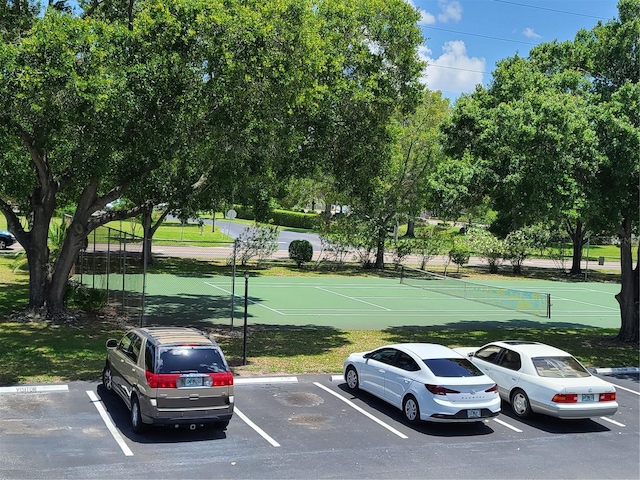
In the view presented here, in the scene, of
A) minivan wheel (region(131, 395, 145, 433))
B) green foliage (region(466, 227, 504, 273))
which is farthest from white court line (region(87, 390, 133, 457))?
green foliage (region(466, 227, 504, 273))

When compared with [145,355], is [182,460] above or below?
below

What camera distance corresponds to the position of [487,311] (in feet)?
91.6

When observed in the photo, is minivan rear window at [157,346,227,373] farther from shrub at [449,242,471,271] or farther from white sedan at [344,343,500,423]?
shrub at [449,242,471,271]

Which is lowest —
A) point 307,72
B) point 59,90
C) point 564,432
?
point 564,432

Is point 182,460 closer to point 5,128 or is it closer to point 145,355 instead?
point 145,355

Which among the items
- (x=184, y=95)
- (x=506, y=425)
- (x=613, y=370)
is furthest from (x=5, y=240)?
(x=506, y=425)

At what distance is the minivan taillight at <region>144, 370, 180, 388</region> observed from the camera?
1024 cm

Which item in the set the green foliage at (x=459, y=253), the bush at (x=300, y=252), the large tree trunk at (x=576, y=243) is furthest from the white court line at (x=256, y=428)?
the large tree trunk at (x=576, y=243)

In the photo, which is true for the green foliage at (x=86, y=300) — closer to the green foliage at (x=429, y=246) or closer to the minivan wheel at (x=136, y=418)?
the minivan wheel at (x=136, y=418)

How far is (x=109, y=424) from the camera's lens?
11.0 m

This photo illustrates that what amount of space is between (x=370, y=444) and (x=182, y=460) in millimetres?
3044

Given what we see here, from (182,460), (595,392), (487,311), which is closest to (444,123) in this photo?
(487,311)

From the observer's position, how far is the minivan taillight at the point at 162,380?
33.6 feet

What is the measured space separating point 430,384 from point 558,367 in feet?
9.93
